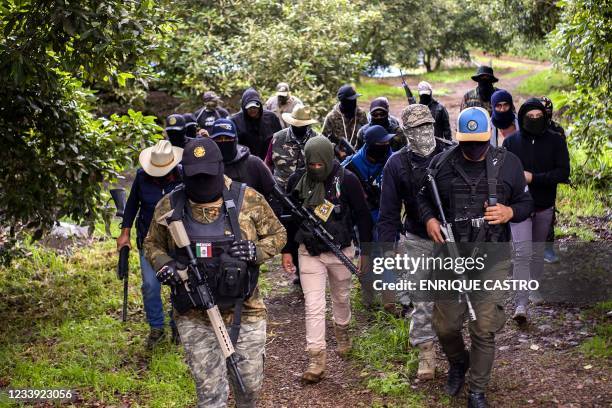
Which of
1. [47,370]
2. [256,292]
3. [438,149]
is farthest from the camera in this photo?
[47,370]

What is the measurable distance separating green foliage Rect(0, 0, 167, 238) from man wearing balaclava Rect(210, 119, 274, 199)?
0.96 metres

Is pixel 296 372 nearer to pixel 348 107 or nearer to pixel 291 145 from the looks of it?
pixel 291 145

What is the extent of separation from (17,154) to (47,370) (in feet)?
7.13

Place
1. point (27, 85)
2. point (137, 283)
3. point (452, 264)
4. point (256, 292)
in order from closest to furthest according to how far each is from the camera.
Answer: point (256, 292), point (452, 264), point (27, 85), point (137, 283)

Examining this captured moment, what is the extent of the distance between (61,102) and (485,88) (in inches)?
181

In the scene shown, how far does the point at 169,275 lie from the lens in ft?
15.1

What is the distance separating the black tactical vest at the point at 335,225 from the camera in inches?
243

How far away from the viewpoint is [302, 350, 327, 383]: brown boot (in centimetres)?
614

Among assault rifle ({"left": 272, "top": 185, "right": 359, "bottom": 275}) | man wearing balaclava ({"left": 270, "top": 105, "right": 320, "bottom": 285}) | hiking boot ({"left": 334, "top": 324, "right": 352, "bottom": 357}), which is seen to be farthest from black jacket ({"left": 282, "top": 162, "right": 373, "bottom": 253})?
man wearing balaclava ({"left": 270, "top": 105, "right": 320, "bottom": 285})

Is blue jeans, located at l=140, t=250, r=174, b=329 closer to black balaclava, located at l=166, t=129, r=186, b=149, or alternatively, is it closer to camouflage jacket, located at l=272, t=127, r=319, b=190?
black balaclava, located at l=166, t=129, r=186, b=149

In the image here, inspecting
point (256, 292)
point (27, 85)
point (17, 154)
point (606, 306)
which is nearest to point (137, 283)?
point (17, 154)

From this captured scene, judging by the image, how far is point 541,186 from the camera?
273 inches

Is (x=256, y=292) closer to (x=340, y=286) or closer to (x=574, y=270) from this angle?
(x=340, y=286)

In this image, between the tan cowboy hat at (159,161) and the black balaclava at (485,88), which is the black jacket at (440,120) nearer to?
the black balaclava at (485,88)
